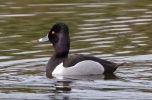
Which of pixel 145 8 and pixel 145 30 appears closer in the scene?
pixel 145 30

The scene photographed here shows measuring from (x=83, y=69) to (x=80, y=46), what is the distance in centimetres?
210

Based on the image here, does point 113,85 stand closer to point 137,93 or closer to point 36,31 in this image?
point 137,93

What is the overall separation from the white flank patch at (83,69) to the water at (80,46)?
0.71 feet

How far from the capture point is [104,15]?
63.8 ft

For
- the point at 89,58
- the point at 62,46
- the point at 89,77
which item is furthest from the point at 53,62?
the point at 89,77

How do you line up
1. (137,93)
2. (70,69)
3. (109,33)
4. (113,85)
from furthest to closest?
1. (109,33)
2. (70,69)
3. (113,85)
4. (137,93)

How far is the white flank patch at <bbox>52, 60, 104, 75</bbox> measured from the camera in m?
14.0

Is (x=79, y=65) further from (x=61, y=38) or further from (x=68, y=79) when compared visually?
(x=61, y=38)

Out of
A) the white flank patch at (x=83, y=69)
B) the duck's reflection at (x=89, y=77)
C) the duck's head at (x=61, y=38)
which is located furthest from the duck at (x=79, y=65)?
the duck's head at (x=61, y=38)

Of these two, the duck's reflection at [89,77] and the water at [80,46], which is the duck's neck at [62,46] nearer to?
the water at [80,46]

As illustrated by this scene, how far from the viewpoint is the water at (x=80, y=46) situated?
12.5 meters

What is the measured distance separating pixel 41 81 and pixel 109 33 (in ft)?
14.3

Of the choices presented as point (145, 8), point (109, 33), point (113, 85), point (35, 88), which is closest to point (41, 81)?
point (35, 88)

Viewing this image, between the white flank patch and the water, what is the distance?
216mm
